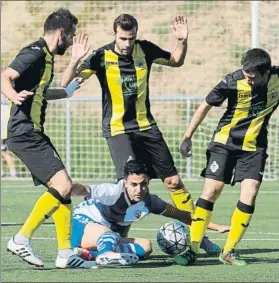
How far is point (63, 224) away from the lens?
30.2ft

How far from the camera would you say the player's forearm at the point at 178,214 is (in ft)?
32.6

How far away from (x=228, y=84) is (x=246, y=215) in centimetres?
116

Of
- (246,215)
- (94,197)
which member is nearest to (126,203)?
(94,197)

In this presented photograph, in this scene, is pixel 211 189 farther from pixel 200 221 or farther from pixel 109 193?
pixel 109 193

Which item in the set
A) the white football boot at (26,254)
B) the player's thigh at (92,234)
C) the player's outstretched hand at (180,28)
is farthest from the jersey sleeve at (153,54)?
the white football boot at (26,254)

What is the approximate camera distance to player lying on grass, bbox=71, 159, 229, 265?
9.31 metres

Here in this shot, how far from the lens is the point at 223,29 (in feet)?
91.7

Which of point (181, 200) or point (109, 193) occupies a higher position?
point (109, 193)

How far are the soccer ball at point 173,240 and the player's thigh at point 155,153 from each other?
2.53ft

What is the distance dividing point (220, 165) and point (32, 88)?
5.82ft

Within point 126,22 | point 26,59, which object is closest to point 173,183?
point 126,22

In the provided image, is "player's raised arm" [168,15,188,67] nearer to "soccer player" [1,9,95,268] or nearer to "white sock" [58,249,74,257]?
"soccer player" [1,9,95,268]

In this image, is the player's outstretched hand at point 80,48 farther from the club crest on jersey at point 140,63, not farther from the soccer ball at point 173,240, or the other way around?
the soccer ball at point 173,240

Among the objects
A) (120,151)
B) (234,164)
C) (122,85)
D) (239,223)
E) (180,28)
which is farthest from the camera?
(180,28)
